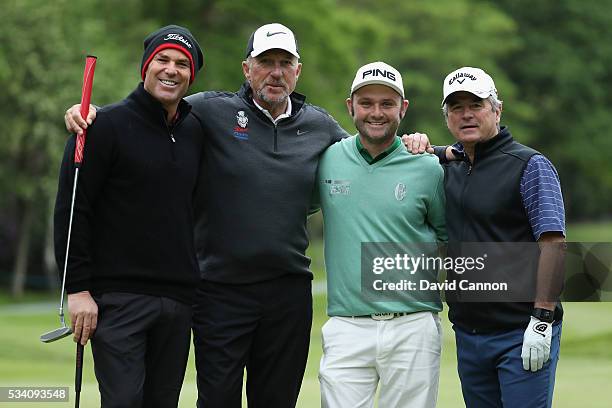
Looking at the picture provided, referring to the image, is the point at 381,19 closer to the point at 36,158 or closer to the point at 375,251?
the point at 36,158

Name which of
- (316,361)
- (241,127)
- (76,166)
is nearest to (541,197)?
(241,127)

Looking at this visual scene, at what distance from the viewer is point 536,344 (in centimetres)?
532

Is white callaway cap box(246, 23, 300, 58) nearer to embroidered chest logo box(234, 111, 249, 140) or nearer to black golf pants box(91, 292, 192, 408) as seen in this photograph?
embroidered chest logo box(234, 111, 249, 140)

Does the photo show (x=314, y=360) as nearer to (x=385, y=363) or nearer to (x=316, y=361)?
(x=316, y=361)

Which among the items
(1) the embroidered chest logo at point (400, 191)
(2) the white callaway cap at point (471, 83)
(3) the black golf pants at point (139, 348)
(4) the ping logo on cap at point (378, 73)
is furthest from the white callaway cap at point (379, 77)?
(3) the black golf pants at point (139, 348)

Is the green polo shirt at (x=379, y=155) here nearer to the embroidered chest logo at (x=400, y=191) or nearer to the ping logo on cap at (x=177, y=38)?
the embroidered chest logo at (x=400, y=191)

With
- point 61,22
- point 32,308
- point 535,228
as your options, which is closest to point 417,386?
point 535,228

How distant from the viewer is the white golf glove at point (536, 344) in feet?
17.5

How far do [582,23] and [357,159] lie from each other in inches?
1901

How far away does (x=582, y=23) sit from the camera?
51.2 metres

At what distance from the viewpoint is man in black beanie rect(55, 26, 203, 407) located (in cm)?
533

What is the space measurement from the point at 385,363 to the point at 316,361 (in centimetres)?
980

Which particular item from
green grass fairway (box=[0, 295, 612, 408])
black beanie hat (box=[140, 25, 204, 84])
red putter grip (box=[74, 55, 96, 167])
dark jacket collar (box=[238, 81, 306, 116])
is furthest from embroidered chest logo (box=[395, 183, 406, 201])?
green grass fairway (box=[0, 295, 612, 408])

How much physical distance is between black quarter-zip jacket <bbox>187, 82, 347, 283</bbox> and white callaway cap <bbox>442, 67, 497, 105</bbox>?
0.95 meters
